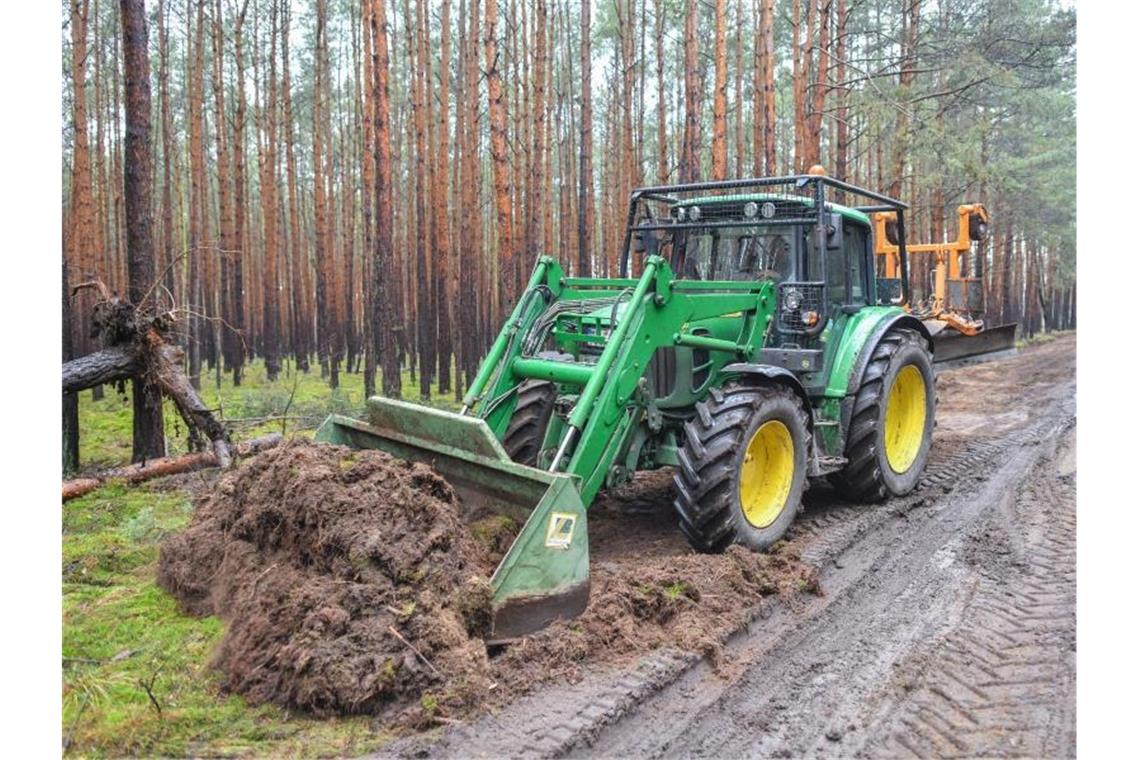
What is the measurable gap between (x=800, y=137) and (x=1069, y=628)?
1409 centimetres

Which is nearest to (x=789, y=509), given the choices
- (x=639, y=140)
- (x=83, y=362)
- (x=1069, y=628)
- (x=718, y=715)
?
(x=1069, y=628)

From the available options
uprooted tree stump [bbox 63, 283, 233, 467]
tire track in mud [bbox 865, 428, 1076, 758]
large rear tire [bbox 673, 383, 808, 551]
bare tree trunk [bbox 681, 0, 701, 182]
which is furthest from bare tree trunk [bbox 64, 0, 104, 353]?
tire track in mud [bbox 865, 428, 1076, 758]

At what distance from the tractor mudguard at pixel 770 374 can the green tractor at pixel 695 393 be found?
0.07 ft

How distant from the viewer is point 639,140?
22281mm

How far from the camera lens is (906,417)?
747 centimetres

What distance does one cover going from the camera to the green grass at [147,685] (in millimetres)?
3133

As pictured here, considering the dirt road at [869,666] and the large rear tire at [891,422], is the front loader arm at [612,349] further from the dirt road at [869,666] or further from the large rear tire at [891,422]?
the large rear tire at [891,422]

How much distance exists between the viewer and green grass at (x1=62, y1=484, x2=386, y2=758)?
3.13 m

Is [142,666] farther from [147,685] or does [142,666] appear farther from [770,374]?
[770,374]

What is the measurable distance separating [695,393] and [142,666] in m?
3.78

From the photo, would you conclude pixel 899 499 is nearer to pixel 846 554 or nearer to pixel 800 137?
pixel 846 554

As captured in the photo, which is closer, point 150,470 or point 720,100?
point 150,470

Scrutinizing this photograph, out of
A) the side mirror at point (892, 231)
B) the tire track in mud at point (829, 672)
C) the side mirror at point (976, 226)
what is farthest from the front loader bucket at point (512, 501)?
the side mirror at point (976, 226)

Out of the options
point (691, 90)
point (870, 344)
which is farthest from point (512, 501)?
point (691, 90)
